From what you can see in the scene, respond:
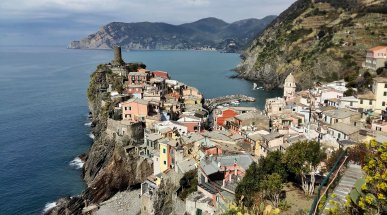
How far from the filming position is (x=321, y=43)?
9388cm

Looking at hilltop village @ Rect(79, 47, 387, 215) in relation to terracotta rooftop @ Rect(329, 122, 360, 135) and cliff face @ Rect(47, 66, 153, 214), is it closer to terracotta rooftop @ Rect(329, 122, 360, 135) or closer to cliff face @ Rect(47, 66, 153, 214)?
terracotta rooftop @ Rect(329, 122, 360, 135)

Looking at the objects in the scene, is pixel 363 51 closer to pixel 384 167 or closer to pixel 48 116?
pixel 48 116

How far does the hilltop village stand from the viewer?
24719mm

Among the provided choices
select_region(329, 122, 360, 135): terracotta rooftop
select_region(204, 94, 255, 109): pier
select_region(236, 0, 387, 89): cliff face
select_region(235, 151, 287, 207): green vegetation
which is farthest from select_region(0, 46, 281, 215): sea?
select_region(329, 122, 360, 135): terracotta rooftop

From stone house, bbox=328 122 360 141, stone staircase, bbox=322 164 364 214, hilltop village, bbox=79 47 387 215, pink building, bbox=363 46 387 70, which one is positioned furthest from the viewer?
pink building, bbox=363 46 387 70

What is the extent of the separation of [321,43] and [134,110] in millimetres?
64388

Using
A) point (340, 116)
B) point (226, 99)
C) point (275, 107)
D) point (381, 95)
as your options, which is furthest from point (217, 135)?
point (226, 99)

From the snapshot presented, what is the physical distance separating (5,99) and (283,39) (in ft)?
265

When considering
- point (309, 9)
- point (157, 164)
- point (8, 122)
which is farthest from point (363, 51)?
point (8, 122)

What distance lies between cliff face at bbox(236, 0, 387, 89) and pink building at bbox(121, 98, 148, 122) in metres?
36.3

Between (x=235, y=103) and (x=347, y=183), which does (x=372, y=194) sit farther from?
(x=235, y=103)

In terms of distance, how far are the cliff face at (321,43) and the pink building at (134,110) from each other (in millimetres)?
36314

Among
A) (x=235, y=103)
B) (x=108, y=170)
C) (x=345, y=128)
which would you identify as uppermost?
(x=345, y=128)

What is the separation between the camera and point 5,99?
88.1 m
